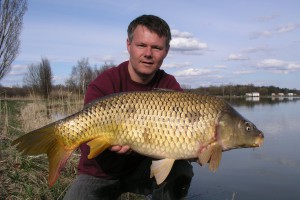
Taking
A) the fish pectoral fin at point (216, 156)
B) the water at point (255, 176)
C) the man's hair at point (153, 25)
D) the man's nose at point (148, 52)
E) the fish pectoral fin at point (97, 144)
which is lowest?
the water at point (255, 176)

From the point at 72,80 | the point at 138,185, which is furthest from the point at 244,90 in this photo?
the point at 138,185

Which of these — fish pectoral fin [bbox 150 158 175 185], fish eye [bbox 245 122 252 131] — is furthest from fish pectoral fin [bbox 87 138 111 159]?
fish eye [bbox 245 122 252 131]

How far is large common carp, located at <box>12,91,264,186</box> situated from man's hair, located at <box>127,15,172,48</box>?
0.68 metres

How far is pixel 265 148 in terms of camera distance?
9.42 metres

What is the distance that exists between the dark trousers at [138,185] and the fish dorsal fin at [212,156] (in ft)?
1.86

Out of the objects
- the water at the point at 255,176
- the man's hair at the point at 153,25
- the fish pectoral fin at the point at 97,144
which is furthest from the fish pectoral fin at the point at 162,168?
the water at the point at 255,176

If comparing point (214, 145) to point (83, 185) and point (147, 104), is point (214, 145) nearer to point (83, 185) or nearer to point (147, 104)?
point (147, 104)

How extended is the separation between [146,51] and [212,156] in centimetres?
96

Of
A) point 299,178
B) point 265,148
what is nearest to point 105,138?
point 299,178

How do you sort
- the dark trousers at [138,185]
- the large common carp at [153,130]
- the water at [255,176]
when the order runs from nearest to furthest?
the large common carp at [153,130]
the dark trousers at [138,185]
the water at [255,176]

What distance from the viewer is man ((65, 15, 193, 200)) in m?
2.84

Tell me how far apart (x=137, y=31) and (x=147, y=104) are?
801 mm

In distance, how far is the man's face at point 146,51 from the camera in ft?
9.32

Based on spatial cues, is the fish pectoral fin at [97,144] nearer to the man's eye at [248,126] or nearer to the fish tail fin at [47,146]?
the fish tail fin at [47,146]
